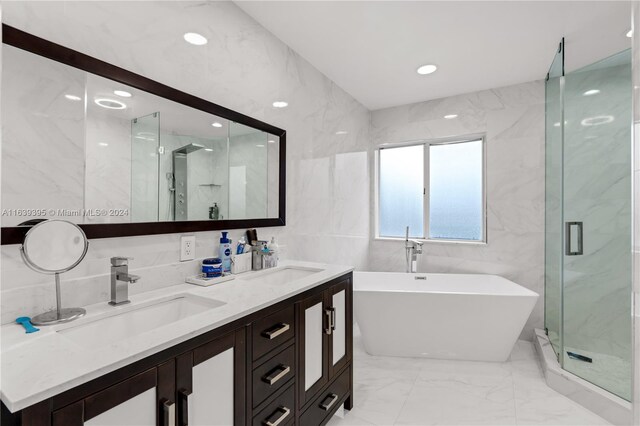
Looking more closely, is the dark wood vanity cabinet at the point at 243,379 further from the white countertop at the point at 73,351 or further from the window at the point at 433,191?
the window at the point at 433,191

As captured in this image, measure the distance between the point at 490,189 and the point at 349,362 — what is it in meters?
2.33

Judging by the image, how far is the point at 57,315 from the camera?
106 cm

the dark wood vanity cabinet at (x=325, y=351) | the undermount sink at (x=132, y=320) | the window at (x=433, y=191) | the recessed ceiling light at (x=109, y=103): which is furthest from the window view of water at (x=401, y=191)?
the recessed ceiling light at (x=109, y=103)

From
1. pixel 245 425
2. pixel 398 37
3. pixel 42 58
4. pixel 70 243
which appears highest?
pixel 398 37

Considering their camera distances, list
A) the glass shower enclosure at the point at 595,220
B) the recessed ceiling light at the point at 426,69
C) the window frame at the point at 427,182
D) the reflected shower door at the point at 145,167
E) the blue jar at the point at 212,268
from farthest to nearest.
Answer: the window frame at the point at 427,182
the recessed ceiling light at the point at 426,69
the glass shower enclosure at the point at 595,220
the blue jar at the point at 212,268
the reflected shower door at the point at 145,167

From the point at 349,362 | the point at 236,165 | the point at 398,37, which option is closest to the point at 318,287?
the point at 349,362

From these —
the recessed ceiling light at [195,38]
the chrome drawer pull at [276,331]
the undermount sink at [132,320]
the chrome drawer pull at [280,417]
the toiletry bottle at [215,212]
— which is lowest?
the chrome drawer pull at [280,417]

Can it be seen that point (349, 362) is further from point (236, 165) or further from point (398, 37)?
point (398, 37)

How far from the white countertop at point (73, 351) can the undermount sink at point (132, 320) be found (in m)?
0.02

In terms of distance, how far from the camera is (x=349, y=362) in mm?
2021

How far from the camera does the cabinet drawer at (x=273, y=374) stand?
1252 mm

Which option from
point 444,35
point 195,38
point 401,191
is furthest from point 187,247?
point 401,191

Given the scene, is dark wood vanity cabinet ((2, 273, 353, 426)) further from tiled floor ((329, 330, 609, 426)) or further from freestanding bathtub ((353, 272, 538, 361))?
freestanding bathtub ((353, 272, 538, 361))

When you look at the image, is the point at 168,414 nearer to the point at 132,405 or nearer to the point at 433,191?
the point at 132,405
